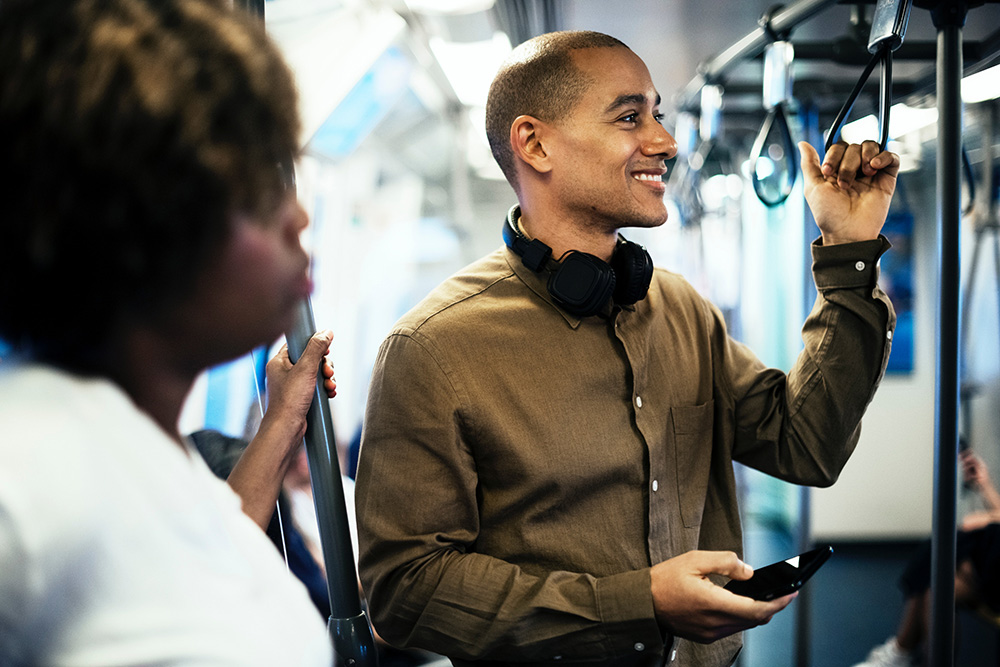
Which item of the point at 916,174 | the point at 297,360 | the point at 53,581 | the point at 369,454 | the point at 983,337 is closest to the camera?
the point at 53,581

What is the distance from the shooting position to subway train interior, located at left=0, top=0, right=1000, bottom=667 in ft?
4.85

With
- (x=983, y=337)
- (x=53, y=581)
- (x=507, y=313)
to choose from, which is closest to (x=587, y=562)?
(x=507, y=313)

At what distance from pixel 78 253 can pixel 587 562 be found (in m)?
1.04

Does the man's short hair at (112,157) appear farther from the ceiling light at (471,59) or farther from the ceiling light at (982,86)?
the ceiling light at (471,59)

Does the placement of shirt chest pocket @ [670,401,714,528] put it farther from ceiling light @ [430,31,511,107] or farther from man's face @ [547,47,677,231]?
ceiling light @ [430,31,511,107]

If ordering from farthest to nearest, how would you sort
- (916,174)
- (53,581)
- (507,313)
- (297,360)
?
(916,174) < (507,313) < (297,360) < (53,581)

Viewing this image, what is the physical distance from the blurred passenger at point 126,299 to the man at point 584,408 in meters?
0.71

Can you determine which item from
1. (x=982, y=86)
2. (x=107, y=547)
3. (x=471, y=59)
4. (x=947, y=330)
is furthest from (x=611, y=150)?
(x=471, y=59)

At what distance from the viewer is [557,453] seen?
1299 mm

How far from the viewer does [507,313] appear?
1.39m

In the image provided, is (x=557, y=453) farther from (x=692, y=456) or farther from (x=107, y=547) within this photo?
(x=107, y=547)

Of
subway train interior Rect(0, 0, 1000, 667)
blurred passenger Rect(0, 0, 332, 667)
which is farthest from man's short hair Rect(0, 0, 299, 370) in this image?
subway train interior Rect(0, 0, 1000, 667)

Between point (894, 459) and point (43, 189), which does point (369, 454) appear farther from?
point (894, 459)

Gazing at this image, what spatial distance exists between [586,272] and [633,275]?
10cm
